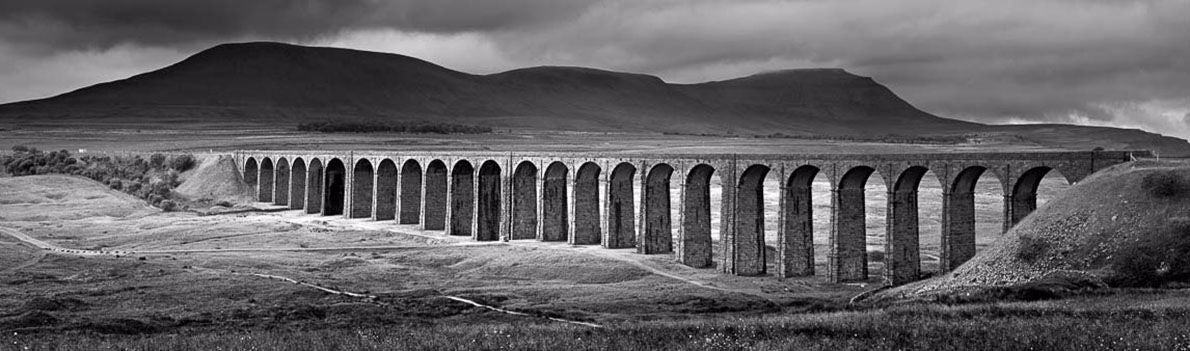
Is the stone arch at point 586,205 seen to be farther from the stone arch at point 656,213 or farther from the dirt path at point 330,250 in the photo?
the stone arch at point 656,213

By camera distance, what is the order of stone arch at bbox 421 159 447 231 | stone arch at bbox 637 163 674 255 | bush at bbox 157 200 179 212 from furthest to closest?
bush at bbox 157 200 179 212
stone arch at bbox 421 159 447 231
stone arch at bbox 637 163 674 255

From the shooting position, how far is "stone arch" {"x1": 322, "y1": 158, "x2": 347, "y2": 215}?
4205 inches

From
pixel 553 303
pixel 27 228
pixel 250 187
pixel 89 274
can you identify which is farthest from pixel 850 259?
pixel 250 187

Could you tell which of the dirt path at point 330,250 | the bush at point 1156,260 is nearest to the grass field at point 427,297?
the dirt path at point 330,250

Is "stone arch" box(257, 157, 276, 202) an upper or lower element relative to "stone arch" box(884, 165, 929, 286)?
upper

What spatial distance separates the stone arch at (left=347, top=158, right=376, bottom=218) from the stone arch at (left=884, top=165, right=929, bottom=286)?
2302 inches

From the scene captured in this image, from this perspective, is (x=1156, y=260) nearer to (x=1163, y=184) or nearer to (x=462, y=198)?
(x=1163, y=184)

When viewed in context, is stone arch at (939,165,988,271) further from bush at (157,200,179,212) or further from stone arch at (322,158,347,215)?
bush at (157,200,179,212)

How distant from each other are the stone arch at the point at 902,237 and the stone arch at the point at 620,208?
69.5 feet

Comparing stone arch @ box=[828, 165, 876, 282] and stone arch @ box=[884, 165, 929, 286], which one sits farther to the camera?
stone arch @ box=[828, 165, 876, 282]

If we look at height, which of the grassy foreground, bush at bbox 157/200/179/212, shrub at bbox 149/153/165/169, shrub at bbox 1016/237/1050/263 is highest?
shrub at bbox 149/153/165/169

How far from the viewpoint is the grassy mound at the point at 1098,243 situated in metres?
39.7

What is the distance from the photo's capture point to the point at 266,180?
12119 cm

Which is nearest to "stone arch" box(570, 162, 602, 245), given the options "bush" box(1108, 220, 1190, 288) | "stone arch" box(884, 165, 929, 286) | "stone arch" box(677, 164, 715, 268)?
"stone arch" box(677, 164, 715, 268)
